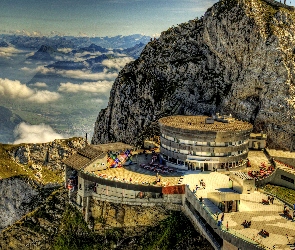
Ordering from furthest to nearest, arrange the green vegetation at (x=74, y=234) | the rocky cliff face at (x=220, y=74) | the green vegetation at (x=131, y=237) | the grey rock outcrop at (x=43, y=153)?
the grey rock outcrop at (x=43, y=153) < the rocky cliff face at (x=220, y=74) < the green vegetation at (x=74, y=234) < the green vegetation at (x=131, y=237)

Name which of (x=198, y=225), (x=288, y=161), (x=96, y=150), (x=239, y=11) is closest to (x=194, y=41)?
(x=239, y=11)

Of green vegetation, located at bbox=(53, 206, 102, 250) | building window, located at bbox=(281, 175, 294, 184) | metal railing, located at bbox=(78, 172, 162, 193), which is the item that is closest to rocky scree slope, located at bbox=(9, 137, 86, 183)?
green vegetation, located at bbox=(53, 206, 102, 250)

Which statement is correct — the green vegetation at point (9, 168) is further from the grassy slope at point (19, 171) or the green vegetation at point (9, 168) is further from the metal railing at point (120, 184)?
the metal railing at point (120, 184)

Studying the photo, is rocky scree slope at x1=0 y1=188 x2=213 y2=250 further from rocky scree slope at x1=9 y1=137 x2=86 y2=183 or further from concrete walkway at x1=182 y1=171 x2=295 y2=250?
rocky scree slope at x1=9 y1=137 x2=86 y2=183

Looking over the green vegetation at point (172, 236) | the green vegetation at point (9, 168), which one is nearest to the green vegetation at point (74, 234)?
the green vegetation at point (172, 236)

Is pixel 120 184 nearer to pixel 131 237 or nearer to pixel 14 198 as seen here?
pixel 131 237

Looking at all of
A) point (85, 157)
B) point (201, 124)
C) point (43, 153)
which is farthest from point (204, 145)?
point (43, 153)
